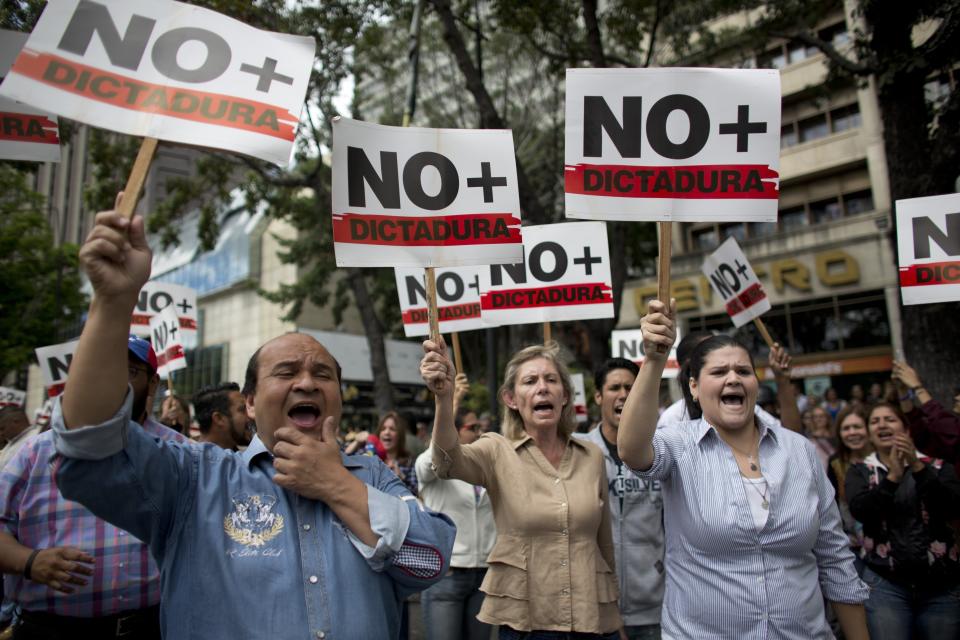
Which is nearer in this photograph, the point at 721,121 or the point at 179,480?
the point at 179,480

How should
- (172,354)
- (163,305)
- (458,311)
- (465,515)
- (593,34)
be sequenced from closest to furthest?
(465,515), (458,311), (172,354), (163,305), (593,34)

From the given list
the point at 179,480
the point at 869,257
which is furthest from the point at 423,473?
the point at 869,257

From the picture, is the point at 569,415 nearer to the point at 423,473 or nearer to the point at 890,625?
the point at 423,473

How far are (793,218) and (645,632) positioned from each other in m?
23.5

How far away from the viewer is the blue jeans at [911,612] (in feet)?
12.6

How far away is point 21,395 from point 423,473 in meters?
8.44

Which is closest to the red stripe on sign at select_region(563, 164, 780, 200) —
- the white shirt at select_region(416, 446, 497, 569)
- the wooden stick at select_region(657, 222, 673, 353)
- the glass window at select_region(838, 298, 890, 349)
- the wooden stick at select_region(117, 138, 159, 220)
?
the wooden stick at select_region(657, 222, 673, 353)

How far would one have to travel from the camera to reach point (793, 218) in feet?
80.5

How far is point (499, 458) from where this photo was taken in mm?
3477

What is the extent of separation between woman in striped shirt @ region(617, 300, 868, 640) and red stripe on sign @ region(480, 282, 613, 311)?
7.13ft

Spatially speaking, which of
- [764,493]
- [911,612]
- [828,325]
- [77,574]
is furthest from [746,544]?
[828,325]

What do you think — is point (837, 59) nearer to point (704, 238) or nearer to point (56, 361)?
point (56, 361)

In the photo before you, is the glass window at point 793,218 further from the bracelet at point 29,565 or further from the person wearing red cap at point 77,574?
the bracelet at point 29,565

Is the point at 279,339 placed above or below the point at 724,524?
above
